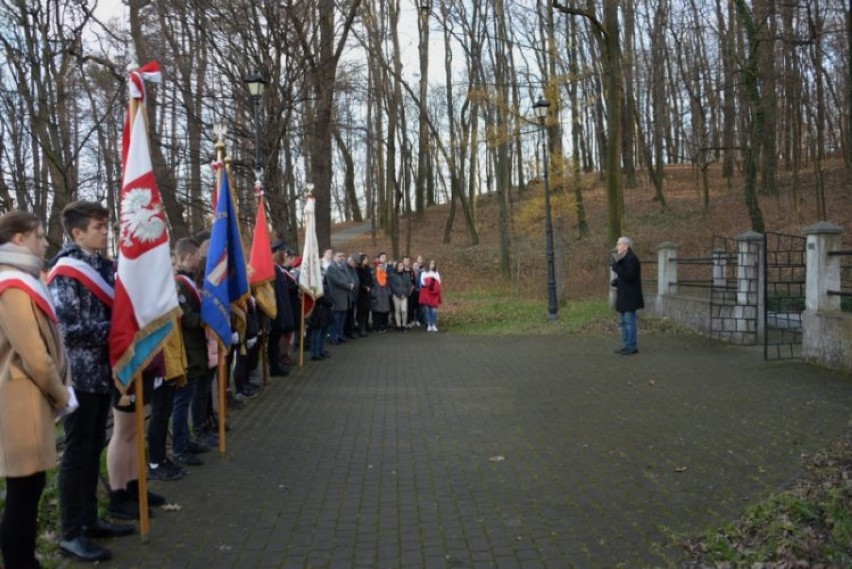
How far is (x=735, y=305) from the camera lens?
13.8m

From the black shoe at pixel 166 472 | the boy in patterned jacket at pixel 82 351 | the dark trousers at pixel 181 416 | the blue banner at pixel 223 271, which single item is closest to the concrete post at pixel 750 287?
the blue banner at pixel 223 271

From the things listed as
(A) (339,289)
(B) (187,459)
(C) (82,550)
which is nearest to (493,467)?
(B) (187,459)

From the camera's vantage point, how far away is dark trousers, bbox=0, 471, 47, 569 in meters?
4.07

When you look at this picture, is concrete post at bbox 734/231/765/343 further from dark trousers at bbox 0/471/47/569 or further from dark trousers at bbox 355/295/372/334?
dark trousers at bbox 0/471/47/569

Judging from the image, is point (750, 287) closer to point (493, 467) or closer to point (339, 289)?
point (339, 289)

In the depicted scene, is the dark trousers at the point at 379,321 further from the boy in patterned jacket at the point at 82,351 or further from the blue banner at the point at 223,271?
the boy in patterned jacket at the point at 82,351

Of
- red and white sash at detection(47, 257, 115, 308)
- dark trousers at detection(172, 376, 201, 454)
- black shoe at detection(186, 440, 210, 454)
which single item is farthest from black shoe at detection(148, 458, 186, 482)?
red and white sash at detection(47, 257, 115, 308)

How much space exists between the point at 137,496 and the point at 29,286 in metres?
2.18

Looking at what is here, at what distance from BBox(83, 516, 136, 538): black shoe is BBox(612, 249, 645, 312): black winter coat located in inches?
392

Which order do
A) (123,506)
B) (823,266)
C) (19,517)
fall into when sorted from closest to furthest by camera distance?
1. (19,517)
2. (123,506)
3. (823,266)

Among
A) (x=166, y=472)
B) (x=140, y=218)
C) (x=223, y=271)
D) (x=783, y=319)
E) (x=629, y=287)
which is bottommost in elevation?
(x=166, y=472)

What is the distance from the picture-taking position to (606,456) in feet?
22.0

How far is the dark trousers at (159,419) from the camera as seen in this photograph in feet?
20.2

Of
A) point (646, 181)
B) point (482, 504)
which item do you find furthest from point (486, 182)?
point (482, 504)
